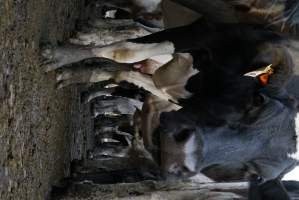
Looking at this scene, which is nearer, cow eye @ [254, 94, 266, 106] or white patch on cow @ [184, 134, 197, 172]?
white patch on cow @ [184, 134, 197, 172]

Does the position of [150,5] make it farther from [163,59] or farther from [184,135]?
[184,135]

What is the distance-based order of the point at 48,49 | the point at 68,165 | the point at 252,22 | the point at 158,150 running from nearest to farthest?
the point at 252,22 < the point at 158,150 < the point at 48,49 < the point at 68,165

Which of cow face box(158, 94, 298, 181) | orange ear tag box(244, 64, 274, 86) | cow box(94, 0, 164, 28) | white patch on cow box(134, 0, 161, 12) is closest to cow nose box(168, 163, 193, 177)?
cow face box(158, 94, 298, 181)

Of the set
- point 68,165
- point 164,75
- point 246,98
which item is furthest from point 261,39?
point 68,165

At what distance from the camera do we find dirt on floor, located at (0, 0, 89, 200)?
3309 mm

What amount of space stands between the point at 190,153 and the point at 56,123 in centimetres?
195

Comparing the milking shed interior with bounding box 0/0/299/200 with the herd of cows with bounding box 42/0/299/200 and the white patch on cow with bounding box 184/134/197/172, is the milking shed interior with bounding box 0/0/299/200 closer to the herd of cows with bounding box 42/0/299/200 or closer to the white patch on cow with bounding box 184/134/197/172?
the herd of cows with bounding box 42/0/299/200

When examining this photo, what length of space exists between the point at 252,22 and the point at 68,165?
3104 mm

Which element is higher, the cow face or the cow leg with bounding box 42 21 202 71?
the cow leg with bounding box 42 21 202 71

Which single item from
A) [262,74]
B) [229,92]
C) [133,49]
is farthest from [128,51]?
[262,74]

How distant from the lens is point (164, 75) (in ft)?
15.3

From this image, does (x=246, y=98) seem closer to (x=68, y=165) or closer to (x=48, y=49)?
(x=48, y=49)

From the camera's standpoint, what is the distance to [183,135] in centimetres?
362

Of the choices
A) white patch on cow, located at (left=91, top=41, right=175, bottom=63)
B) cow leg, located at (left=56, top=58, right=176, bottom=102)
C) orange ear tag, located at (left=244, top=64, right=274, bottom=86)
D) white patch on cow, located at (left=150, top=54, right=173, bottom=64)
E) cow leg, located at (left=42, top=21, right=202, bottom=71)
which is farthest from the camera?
white patch on cow, located at (left=150, top=54, right=173, bottom=64)
